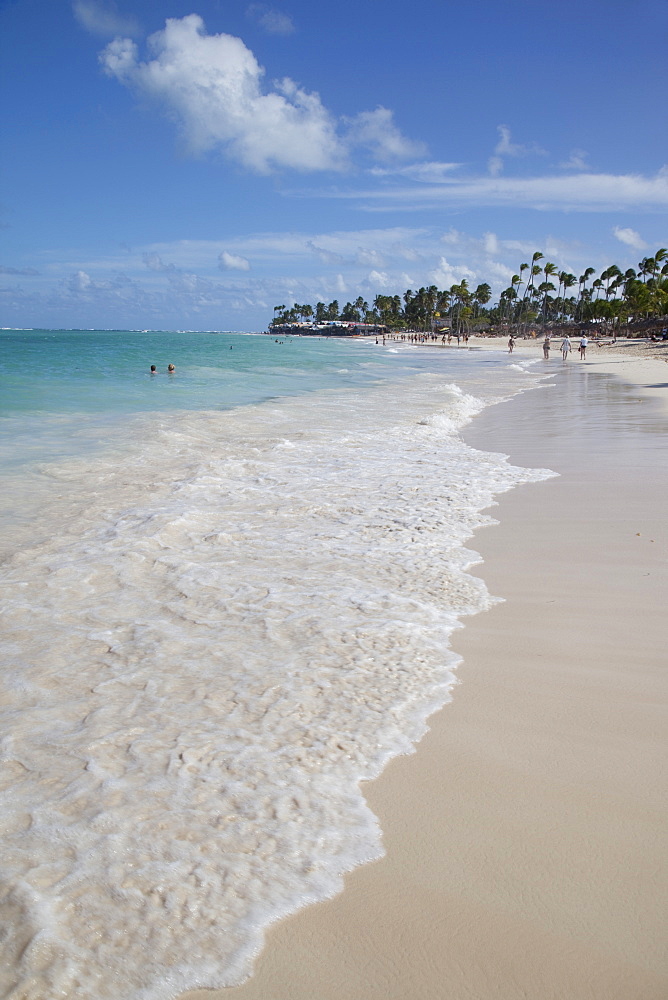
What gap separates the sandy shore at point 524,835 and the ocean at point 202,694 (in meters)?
0.14

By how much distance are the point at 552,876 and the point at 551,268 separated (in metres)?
134

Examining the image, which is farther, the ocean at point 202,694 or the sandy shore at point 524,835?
the ocean at point 202,694

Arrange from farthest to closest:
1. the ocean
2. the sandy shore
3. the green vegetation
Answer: the green vegetation, the ocean, the sandy shore

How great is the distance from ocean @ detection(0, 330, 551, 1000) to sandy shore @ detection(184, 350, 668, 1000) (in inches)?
5.6

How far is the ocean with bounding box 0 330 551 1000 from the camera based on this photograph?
2154 millimetres

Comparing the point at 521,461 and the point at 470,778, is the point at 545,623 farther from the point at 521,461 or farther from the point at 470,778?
the point at 521,461

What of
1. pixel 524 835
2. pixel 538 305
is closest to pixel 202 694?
pixel 524 835

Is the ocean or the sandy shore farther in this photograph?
the ocean

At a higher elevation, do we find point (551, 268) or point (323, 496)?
point (551, 268)

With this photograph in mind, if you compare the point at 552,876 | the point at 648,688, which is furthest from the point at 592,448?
the point at 552,876

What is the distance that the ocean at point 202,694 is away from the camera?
7.07 feet

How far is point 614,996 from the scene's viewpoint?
1.88 meters

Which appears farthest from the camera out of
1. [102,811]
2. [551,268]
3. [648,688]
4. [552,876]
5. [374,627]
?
[551,268]

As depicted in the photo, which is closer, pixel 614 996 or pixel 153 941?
pixel 614 996
